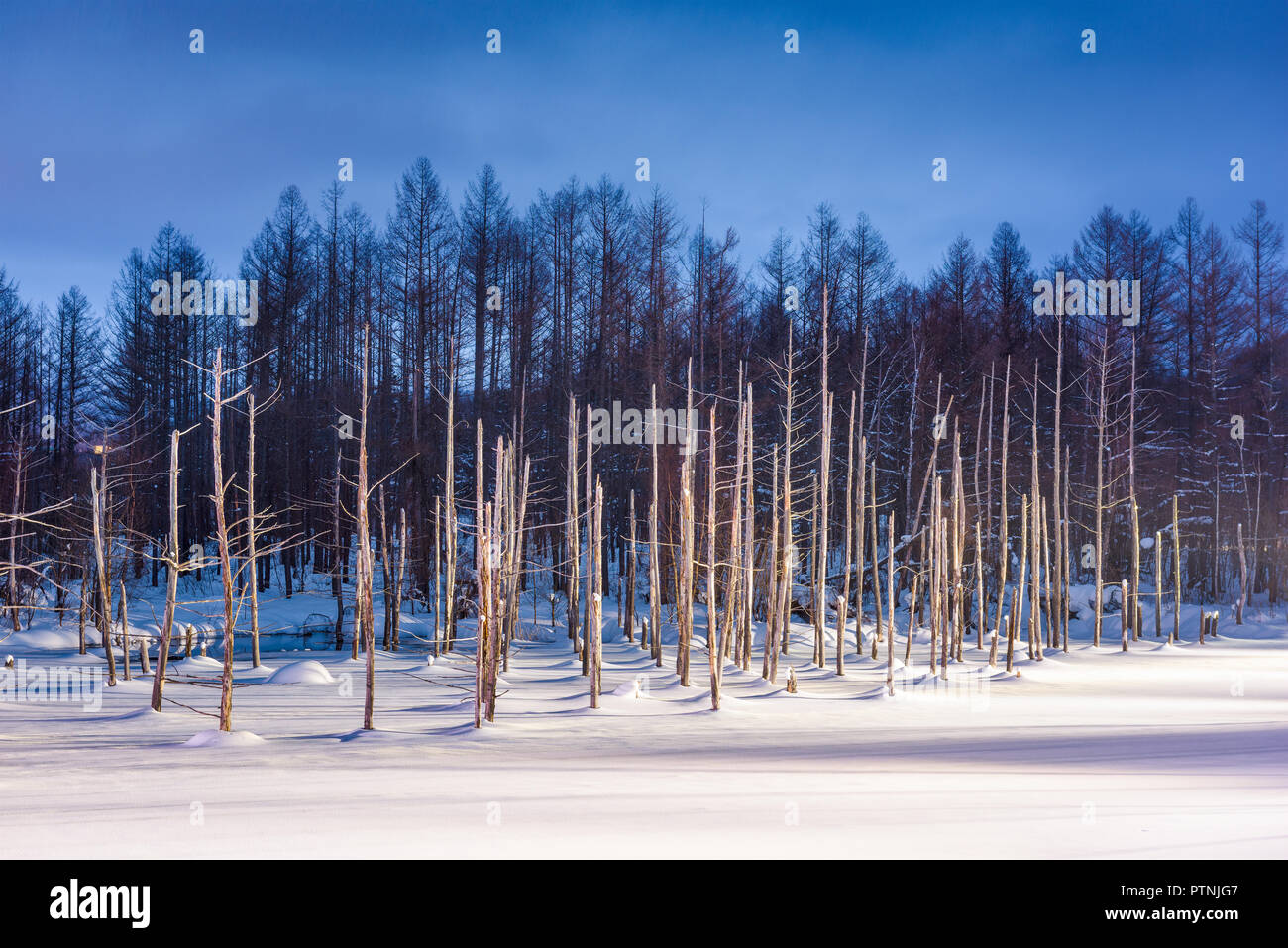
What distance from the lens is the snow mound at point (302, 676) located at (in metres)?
17.7

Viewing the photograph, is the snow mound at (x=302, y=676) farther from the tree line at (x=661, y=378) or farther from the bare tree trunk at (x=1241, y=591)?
the bare tree trunk at (x=1241, y=591)

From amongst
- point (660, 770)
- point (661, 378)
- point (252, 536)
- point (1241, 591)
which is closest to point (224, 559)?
point (252, 536)

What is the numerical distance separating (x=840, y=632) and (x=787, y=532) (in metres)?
2.53

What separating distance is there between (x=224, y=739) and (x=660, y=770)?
4.95 m

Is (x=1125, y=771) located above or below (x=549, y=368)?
below

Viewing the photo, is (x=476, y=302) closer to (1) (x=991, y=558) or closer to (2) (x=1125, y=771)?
(1) (x=991, y=558)

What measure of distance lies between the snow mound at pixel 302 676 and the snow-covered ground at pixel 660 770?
0.19 feet

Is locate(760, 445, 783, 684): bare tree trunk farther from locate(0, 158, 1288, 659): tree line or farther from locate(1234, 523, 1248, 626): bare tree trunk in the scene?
locate(1234, 523, 1248, 626): bare tree trunk

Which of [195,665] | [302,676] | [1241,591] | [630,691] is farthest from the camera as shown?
[1241,591]

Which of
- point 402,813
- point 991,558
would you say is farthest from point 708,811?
point 991,558

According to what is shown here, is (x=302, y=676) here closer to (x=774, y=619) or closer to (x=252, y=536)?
(x=252, y=536)

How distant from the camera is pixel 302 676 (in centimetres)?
1795

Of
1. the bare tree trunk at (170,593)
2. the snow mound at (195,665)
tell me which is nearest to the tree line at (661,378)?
the snow mound at (195,665)

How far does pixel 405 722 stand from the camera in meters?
12.9
